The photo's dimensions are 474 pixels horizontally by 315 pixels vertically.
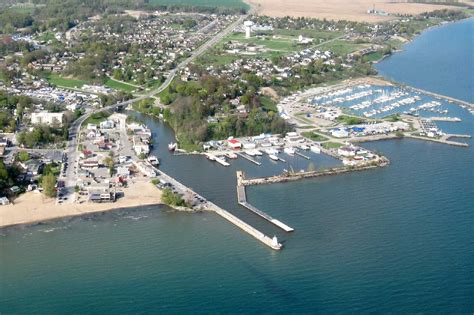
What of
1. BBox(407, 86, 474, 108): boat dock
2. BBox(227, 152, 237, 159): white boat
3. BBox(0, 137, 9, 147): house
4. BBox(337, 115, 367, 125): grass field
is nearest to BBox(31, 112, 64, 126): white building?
BBox(0, 137, 9, 147): house

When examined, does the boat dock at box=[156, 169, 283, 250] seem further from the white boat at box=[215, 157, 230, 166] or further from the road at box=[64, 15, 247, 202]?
the road at box=[64, 15, 247, 202]

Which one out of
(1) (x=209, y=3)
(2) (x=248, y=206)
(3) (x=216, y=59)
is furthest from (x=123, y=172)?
(1) (x=209, y=3)

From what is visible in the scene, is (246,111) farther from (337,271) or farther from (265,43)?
(265,43)

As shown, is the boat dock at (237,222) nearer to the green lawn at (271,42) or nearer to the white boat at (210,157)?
the white boat at (210,157)

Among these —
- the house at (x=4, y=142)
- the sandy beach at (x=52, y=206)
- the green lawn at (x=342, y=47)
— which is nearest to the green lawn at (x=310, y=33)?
the green lawn at (x=342, y=47)

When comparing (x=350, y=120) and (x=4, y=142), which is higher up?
(x=4, y=142)

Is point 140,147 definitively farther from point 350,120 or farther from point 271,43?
point 271,43
